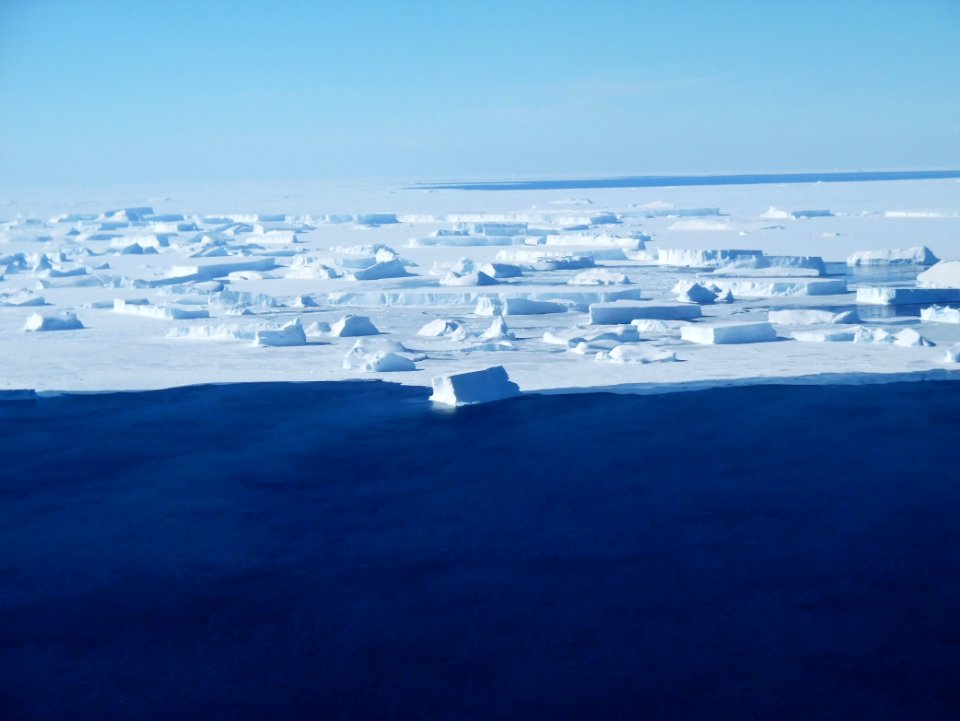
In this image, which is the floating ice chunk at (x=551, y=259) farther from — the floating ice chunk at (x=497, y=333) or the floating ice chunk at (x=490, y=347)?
the floating ice chunk at (x=490, y=347)

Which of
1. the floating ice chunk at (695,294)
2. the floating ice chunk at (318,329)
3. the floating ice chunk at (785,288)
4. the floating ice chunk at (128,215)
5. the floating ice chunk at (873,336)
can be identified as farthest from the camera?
the floating ice chunk at (128,215)

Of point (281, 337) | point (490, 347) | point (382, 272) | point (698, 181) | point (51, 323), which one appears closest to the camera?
point (490, 347)

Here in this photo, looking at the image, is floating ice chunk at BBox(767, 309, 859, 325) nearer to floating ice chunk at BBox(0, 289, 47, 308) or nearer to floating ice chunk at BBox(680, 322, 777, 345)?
floating ice chunk at BBox(680, 322, 777, 345)

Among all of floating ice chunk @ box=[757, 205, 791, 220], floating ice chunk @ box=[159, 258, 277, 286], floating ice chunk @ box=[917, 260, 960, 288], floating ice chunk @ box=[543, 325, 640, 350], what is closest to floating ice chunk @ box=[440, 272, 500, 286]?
floating ice chunk @ box=[159, 258, 277, 286]

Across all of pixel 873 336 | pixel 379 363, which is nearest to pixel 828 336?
pixel 873 336

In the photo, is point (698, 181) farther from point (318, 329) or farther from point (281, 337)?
point (281, 337)

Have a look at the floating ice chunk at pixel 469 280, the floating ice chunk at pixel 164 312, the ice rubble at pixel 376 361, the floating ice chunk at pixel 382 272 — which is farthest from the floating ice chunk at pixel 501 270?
the ice rubble at pixel 376 361
